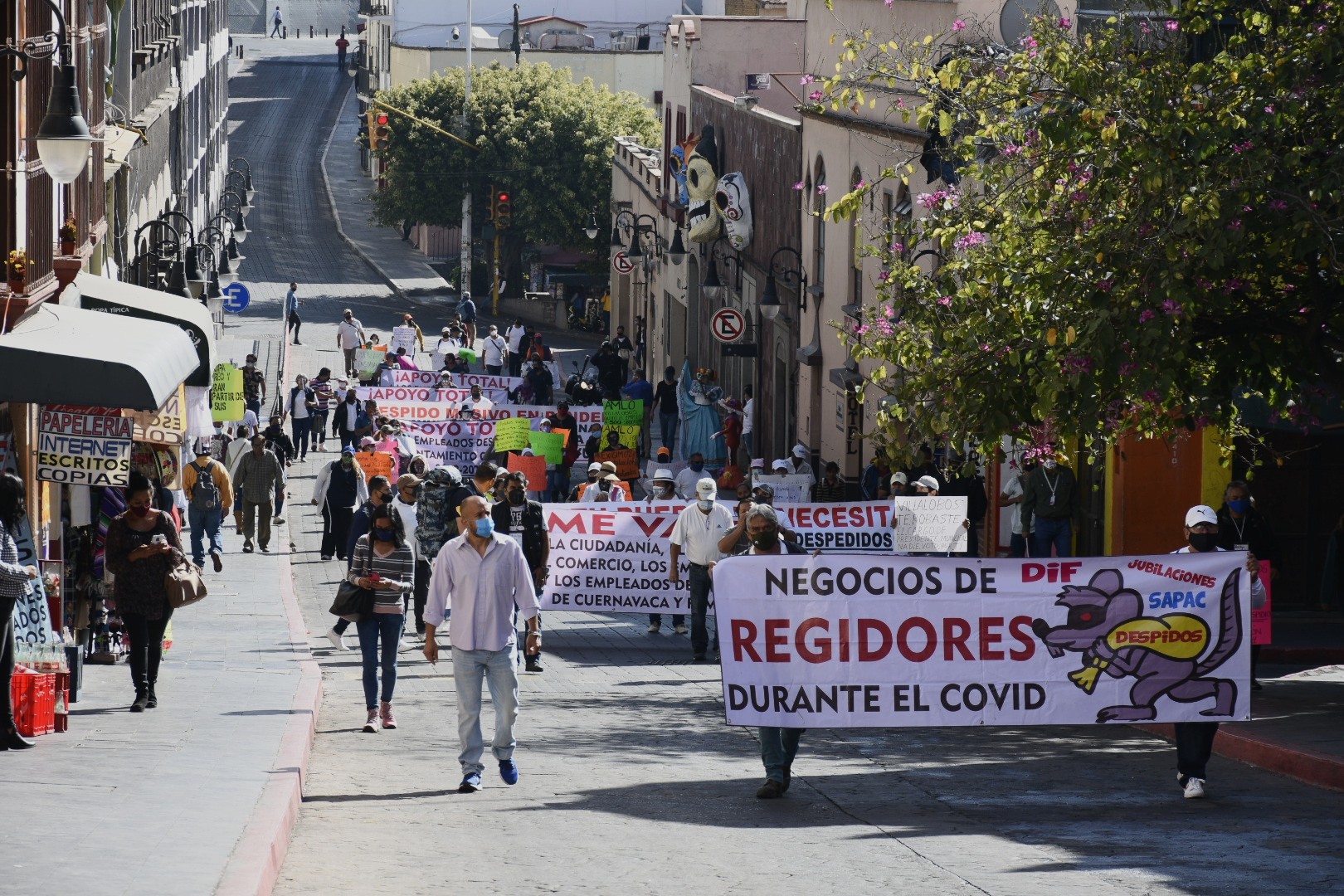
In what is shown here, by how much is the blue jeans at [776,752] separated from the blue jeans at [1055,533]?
32.6ft

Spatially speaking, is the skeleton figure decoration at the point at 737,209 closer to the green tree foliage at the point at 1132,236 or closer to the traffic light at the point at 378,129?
the green tree foliage at the point at 1132,236

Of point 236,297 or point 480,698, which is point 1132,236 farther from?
point 236,297

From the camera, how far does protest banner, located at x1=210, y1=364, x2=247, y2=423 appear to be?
2919 cm

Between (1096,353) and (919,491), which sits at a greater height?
(1096,353)

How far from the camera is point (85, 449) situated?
15359mm

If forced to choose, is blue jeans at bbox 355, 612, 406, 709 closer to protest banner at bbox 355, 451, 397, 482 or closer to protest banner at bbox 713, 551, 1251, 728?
protest banner at bbox 713, 551, 1251, 728

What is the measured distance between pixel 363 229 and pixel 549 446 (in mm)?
56504

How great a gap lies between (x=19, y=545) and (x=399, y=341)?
3380cm

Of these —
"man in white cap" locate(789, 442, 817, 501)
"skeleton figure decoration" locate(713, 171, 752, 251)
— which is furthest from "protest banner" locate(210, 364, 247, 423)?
"skeleton figure decoration" locate(713, 171, 752, 251)

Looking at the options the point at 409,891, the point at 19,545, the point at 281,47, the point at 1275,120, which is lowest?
the point at 409,891

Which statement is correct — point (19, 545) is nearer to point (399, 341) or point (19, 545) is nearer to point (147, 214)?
point (147, 214)

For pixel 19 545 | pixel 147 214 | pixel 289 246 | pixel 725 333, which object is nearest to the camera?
pixel 19 545

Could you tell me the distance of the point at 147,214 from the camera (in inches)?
1657

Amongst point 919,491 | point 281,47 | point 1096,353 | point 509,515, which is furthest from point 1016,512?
point 281,47
